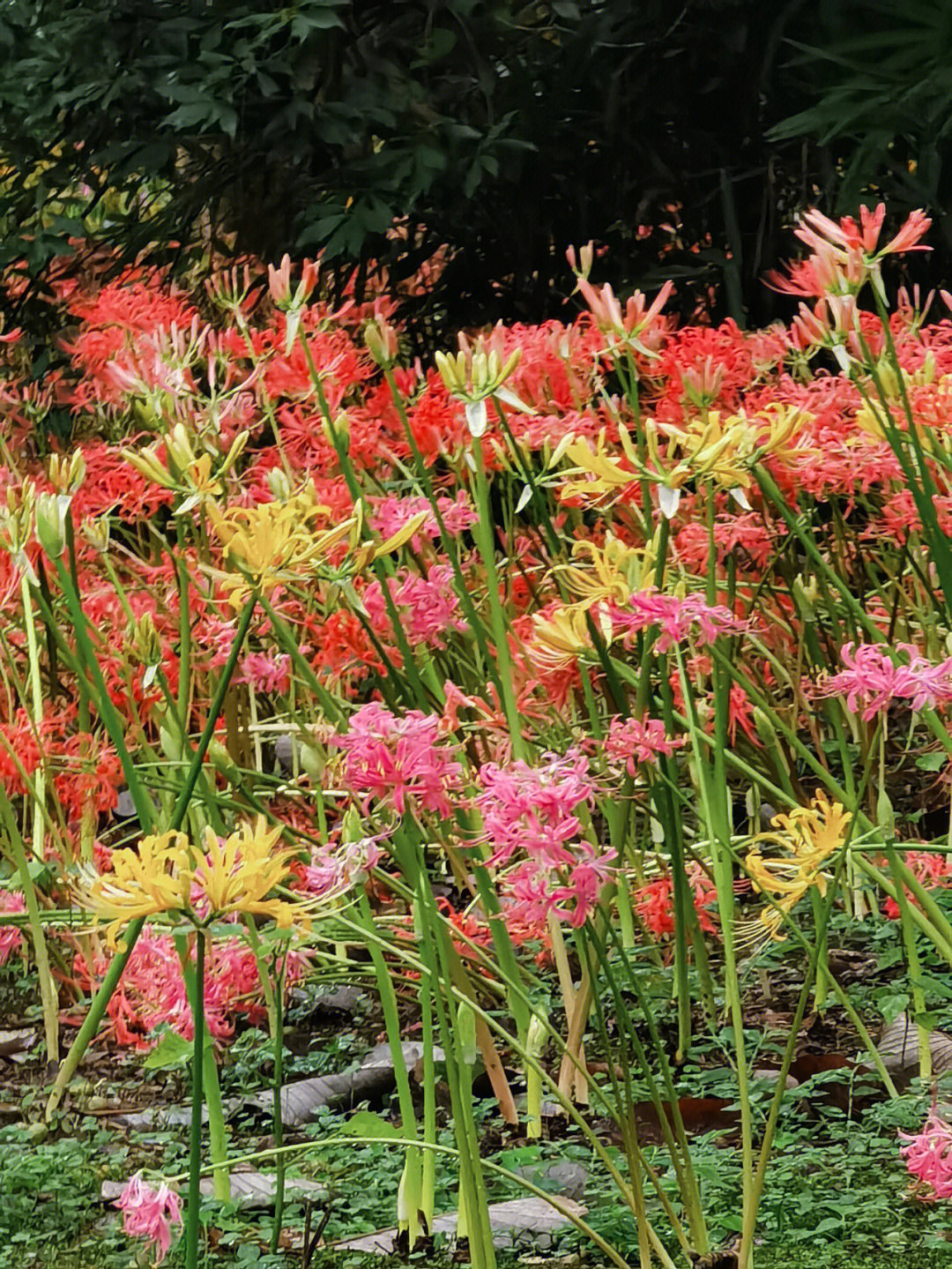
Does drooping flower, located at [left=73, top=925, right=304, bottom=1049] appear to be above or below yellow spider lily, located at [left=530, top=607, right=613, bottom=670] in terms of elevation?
below

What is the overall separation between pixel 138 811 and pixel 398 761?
1.36 feet

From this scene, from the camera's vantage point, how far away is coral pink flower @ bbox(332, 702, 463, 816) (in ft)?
4.12

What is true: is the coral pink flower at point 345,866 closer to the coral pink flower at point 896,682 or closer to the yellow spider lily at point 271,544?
the yellow spider lily at point 271,544

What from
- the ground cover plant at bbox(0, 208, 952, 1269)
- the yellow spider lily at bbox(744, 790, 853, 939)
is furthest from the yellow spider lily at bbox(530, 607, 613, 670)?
the yellow spider lily at bbox(744, 790, 853, 939)

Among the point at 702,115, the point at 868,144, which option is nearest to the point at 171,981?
the point at 868,144

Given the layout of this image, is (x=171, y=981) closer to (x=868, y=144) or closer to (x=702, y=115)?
(x=868, y=144)

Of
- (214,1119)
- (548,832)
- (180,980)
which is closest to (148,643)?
(180,980)

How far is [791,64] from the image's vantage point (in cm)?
321

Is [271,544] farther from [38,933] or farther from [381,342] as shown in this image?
[38,933]

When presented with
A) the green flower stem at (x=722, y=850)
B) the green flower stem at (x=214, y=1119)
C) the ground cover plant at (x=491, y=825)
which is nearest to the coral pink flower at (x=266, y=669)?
the ground cover plant at (x=491, y=825)

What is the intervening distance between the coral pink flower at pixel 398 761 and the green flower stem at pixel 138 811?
118mm

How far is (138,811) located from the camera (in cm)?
156

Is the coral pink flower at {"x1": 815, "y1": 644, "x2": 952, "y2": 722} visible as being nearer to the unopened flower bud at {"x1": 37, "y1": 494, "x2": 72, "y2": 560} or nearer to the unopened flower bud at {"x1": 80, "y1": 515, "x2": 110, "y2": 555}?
the unopened flower bud at {"x1": 37, "y1": 494, "x2": 72, "y2": 560}

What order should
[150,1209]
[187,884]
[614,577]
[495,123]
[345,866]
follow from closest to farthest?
[187,884], [150,1209], [345,866], [614,577], [495,123]
